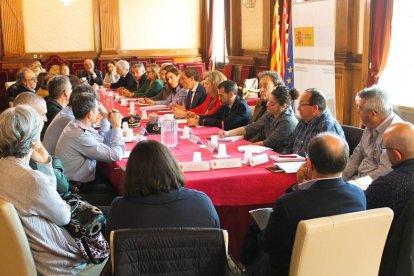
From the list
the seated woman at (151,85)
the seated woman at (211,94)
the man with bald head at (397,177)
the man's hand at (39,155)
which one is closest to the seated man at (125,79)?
the seated woman at (151,85)

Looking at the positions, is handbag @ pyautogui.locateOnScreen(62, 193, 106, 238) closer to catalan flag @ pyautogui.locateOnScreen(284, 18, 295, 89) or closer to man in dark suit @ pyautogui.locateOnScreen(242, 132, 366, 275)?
man in dark suit @ pyautogui.locateOnScreen(242, 132, 366, 275)

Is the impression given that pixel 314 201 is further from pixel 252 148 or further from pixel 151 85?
pixel 151 85

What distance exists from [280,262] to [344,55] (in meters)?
5.08

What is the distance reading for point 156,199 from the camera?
2023 millimetres

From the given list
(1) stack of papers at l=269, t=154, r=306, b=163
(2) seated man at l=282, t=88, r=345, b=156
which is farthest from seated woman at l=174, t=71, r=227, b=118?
(1) stack of papers at l=269, t=154, r=306, b=163

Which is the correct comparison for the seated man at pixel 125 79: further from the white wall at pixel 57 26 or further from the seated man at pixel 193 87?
the white wall at pixel 57 26

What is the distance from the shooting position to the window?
5668 millimetres

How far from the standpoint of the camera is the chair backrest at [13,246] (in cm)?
201

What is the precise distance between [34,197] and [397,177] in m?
1.69

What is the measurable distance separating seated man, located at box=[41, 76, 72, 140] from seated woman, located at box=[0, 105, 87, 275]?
2.38 meters

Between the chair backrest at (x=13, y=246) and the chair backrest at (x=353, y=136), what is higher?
the chair backrest at (x=353, y=136)

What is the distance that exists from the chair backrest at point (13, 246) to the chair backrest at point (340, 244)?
1117mm

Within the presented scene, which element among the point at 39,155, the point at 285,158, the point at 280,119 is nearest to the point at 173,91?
the point at 280,119

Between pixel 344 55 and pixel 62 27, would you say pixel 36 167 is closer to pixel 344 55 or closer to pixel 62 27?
pixel 344 55
